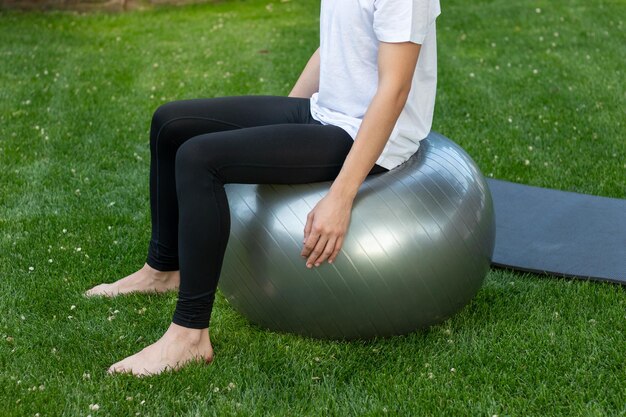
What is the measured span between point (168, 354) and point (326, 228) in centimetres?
60

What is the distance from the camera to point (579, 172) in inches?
176

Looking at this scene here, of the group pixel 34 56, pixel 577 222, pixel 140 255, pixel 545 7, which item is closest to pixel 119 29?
pixel 34 56

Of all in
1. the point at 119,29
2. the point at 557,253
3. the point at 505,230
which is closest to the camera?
the point at 557,253

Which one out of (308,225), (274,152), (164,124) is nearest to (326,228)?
(308,225)

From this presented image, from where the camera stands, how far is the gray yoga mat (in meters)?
3.41

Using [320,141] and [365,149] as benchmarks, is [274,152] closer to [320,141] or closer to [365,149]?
[320,141]

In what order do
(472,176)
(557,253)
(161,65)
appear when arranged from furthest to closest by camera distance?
(161,65)
(557,253)
(472,176)

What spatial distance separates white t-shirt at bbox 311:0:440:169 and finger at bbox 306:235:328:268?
0.34 m

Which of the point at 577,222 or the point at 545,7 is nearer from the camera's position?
the point at 577,222

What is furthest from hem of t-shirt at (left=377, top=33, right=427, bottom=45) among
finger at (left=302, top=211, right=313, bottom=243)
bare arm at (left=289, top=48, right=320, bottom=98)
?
bare arm at (left=289, top=48, right=320, bottom=98)

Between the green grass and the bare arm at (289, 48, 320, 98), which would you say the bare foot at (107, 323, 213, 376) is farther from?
the bare arm at (289, 48, 320, 98)

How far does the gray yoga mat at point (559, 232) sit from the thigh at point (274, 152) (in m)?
1.05

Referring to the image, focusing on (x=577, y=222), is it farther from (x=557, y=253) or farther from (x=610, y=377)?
(x=610, y=377)

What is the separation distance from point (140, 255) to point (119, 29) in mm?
4655
